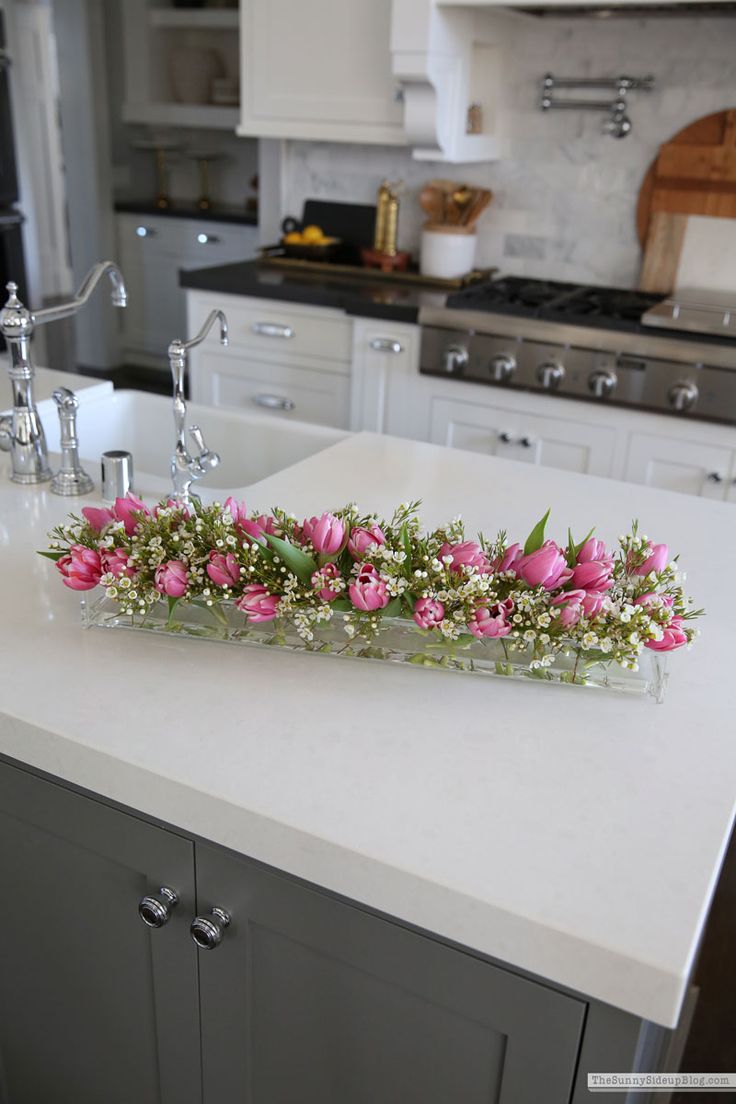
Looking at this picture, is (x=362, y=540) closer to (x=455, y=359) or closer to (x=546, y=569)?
(x=546, y=569)

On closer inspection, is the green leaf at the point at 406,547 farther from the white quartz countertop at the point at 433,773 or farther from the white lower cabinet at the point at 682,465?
the white lower cabinet at the point at 682,465

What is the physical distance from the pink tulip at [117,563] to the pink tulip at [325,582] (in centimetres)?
22

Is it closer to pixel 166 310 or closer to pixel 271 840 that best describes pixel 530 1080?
pixel 271 840

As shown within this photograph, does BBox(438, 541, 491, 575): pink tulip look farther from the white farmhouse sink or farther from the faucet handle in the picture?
the white farmhouse sink

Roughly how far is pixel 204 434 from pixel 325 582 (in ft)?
3.82

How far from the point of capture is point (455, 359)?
3031 mm

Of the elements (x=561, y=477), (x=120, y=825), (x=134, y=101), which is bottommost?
(x=120, y=825)

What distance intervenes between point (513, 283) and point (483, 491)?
→ 1.97m

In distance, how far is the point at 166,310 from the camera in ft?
19.0

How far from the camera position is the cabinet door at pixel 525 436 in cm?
291

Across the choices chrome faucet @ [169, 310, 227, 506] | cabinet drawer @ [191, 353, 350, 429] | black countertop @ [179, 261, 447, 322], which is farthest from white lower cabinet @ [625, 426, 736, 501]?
chrome faucet @ [169, 310, 227, 506]

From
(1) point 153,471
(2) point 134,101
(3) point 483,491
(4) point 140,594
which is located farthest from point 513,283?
(2) point 134,101

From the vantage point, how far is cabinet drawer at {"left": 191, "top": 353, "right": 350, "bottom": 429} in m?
3.34

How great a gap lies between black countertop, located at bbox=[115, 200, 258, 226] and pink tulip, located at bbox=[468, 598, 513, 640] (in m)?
4.70
